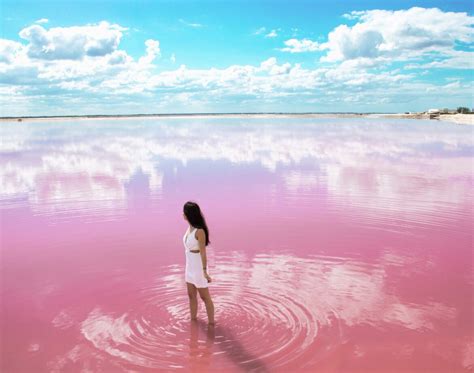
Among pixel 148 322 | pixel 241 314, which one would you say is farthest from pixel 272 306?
pixel 148 322

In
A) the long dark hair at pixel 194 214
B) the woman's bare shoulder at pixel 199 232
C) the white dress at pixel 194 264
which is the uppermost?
the long dark hair at pixel 194 214

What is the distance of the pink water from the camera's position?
6195 mm

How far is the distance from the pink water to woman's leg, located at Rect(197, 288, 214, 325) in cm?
20

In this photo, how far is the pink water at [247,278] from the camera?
6195 mm

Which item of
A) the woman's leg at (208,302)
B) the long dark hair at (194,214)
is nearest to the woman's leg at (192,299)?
the woman's leg at (208,302)

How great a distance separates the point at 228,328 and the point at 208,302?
1.62ft

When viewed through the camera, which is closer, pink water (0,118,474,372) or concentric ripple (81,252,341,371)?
concentric ripple (81,252,341,371)

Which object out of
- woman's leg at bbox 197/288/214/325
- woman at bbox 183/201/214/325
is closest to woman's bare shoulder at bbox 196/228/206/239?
woman at bbox 183/201/214/325

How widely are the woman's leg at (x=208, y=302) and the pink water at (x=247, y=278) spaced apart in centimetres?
20

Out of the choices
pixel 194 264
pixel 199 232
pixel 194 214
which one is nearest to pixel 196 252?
pixel 194 264

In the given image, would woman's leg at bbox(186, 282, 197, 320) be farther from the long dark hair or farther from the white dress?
the long dark hair

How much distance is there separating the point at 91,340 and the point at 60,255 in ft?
13.8

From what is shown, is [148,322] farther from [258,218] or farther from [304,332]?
Answer: [258,218]

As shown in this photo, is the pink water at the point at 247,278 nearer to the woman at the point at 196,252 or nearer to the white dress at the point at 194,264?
the woman at the point at 196,252
